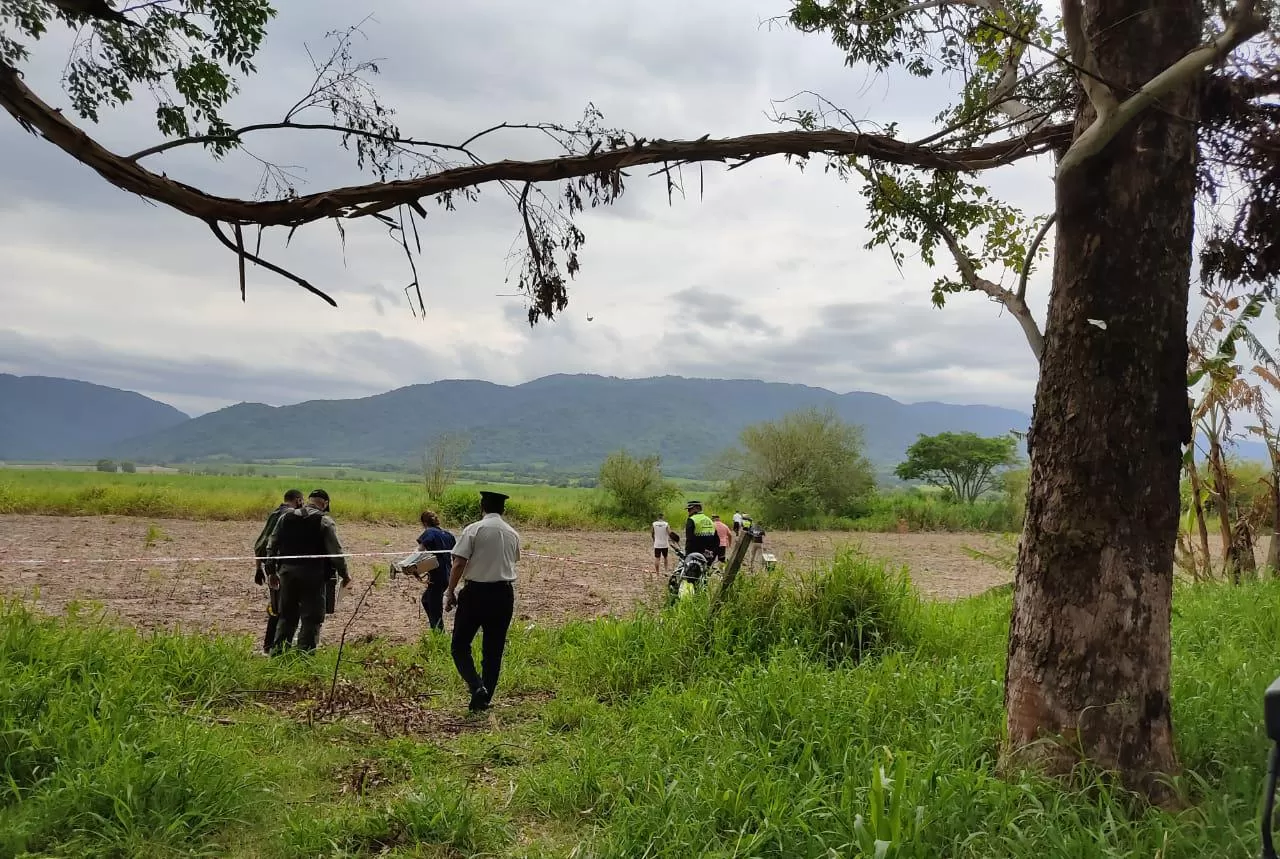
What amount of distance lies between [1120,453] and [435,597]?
712cm

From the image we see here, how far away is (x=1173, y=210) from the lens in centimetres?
330

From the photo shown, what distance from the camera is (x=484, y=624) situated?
239 inches

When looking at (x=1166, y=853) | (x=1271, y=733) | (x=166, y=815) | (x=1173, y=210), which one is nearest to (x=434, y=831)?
(x=166, y=815)

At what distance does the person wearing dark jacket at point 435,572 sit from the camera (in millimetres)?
8500

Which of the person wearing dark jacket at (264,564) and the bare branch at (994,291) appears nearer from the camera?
the bare branch at (994,291)

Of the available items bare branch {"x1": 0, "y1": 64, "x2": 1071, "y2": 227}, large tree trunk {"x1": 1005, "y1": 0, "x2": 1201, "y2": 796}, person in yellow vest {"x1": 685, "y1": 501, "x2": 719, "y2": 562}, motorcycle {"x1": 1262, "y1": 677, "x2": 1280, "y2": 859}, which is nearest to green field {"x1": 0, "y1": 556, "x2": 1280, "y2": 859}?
large tree trunk {"x1": 1005, "y1": 0, "x2": 1201, "y2": 796}

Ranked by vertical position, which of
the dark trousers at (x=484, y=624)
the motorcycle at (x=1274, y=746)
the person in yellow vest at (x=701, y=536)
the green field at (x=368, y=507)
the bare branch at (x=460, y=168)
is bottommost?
the green field at (x=368, y=507)

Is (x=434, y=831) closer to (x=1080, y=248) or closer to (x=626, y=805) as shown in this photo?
(x=626, y=805)

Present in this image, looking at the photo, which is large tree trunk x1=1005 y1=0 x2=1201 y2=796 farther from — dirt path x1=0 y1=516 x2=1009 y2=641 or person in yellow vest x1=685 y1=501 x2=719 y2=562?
person in yellow vest x1=685 y1=501 x2=719 y2=562

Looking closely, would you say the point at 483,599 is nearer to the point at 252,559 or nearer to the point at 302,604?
the point at 302,604

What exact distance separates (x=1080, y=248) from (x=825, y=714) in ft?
8.92

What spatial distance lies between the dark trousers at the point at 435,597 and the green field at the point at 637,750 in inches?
69.8

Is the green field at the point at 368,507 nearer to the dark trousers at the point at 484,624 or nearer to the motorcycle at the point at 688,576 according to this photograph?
the motorcycle at the point at 688,576

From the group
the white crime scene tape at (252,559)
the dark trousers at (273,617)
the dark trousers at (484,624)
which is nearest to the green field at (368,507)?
the white crime scene tape at (252,559)
